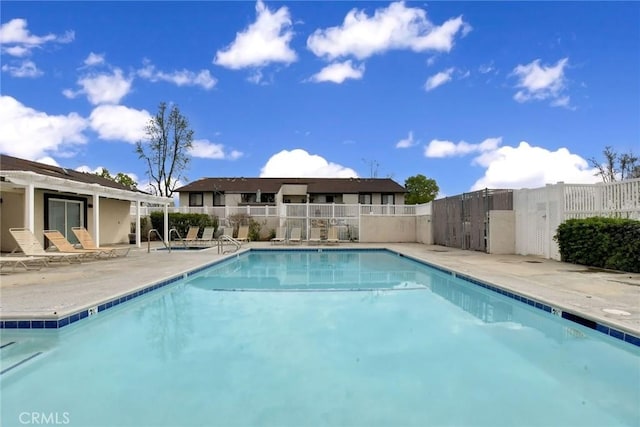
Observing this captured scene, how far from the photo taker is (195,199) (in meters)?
34.2

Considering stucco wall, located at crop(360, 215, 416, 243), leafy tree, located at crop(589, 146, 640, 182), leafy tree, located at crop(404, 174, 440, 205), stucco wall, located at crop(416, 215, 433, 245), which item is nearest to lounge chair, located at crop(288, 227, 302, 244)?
stucco wall, located at crop(360, 215, 416, 243)

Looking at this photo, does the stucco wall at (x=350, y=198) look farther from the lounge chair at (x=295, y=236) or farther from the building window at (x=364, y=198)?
the lounge chair at (x=295, y=236)

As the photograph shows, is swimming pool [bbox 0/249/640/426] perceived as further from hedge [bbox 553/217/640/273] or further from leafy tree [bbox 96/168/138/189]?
leafy tree [bbox 96/168/138/189]

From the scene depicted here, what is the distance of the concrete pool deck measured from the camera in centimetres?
499

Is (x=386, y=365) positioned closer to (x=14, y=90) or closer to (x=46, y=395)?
(x=46, y=395)

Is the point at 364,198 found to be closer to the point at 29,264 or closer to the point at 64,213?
the point at 64,213

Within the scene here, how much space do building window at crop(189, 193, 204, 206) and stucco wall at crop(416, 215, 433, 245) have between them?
2058cm

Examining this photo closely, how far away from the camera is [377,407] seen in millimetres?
3189

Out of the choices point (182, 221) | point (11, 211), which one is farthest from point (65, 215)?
point (182, 221)

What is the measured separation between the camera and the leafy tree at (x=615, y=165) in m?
23.9

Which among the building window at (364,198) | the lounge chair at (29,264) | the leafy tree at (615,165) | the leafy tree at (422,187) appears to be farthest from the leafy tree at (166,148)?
the leafy tree at (615,165)

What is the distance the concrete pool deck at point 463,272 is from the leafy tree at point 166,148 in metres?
22.1

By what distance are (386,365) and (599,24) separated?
14.4 metres

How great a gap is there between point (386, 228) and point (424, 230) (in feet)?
6.22
